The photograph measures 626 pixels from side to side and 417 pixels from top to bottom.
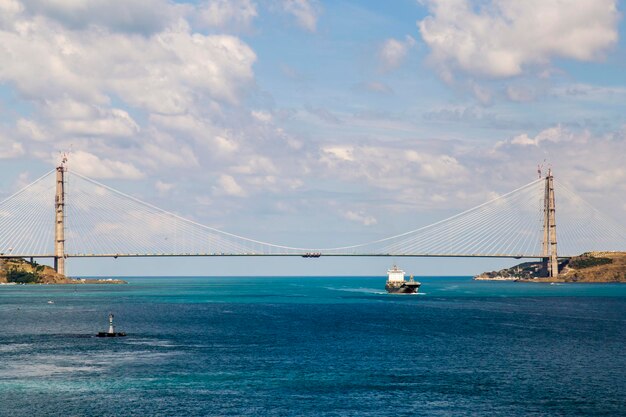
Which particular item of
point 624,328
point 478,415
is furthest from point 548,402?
point 624,328

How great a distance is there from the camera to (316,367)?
74.4 meters

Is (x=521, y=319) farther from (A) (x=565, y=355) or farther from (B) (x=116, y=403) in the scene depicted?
(B) (x=116, y=403)

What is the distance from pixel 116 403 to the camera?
57.3 meters

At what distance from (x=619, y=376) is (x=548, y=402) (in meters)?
14.4

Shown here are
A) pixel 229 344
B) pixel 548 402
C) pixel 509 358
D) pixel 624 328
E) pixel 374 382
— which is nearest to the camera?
pixel 548 402

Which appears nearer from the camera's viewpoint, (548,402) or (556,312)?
(548,402)

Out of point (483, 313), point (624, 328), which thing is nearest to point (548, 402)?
point (624, 328)

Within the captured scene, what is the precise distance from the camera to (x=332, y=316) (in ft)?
456

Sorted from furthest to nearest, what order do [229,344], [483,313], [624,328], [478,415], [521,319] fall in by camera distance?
[483,313]
[521,319]
[624,328]
[229,344]
[478,415]

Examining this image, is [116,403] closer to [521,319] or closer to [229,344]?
[229,344]

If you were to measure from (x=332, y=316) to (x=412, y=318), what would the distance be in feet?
48.7

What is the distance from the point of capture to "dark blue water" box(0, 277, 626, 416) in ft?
188

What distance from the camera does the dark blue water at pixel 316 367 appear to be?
57.2 m

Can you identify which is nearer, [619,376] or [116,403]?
[116,403]
